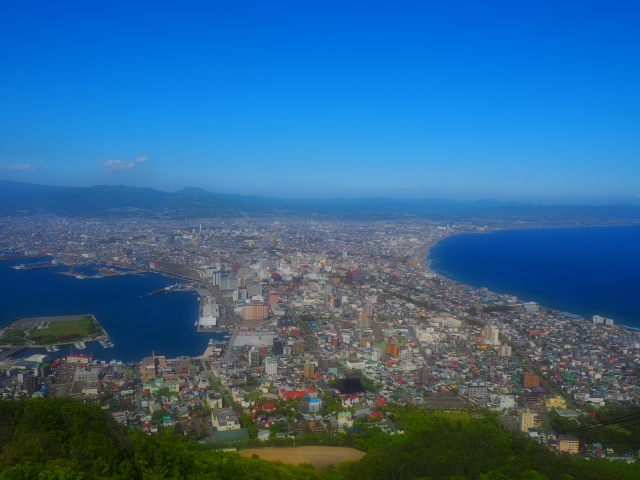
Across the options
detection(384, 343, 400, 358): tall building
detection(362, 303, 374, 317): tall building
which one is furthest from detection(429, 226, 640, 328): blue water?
detection(384, 343, 400, 358): tall building

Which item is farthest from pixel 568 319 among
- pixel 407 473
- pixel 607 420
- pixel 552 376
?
pixel 407 473

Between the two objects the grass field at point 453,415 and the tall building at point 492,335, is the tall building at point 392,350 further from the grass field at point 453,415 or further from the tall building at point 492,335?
the grass field at point 453,415

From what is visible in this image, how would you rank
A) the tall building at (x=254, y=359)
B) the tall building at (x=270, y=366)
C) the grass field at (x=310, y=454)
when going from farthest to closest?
the tall building at (x=254, y=359) → the tall building at (x=270, y=366) → the grass field at (x=310, y=454)

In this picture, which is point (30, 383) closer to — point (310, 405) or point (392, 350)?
point (310, 405)

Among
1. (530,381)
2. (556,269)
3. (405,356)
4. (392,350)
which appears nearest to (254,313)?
(392,350)

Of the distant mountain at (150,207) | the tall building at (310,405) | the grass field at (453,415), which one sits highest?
the distant mountain at (150,207)

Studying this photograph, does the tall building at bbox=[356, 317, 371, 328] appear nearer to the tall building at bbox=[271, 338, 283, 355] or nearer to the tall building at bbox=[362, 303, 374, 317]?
the tall building at bbox=[362, 303, 374, 317]

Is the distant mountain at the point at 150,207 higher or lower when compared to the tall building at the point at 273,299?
higher

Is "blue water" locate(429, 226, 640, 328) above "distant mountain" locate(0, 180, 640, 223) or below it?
below

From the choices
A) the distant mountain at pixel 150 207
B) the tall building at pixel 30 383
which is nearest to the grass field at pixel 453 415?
the tall building at pixel 30 383
